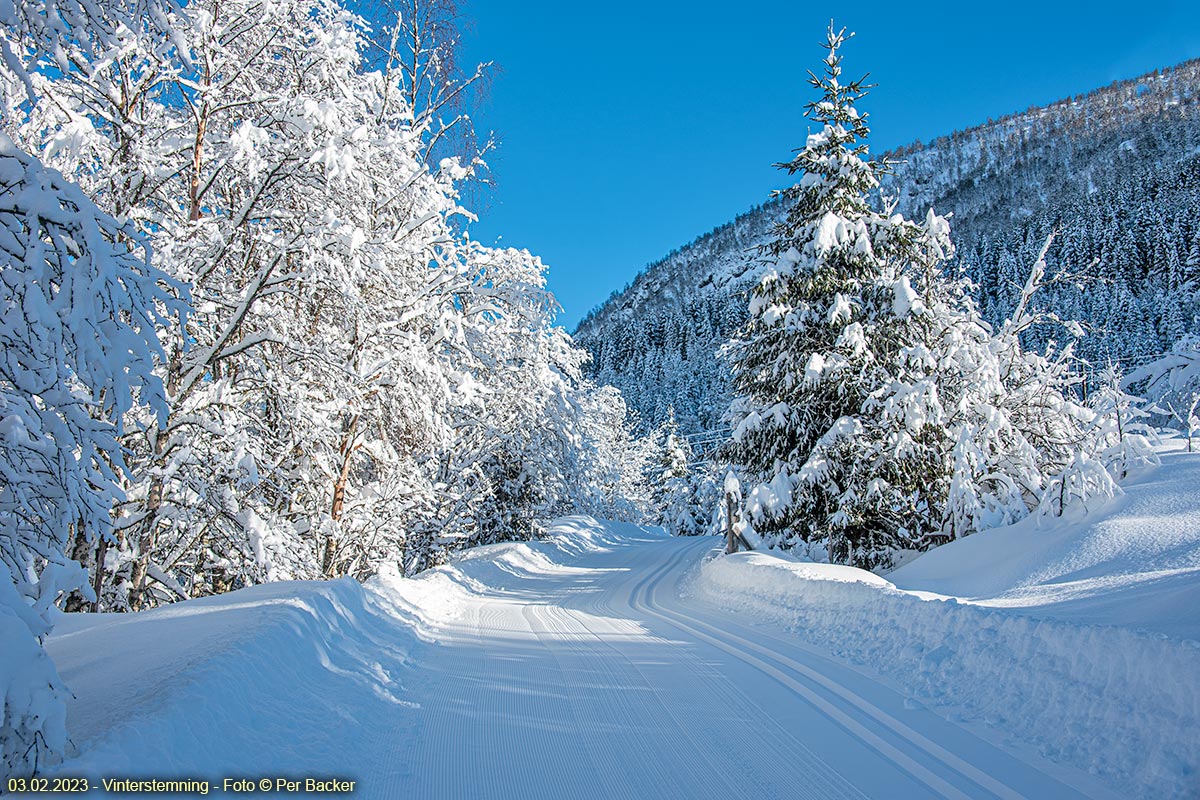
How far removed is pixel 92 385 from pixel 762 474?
13786 millimetres

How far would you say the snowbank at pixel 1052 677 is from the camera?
3674 millimetres

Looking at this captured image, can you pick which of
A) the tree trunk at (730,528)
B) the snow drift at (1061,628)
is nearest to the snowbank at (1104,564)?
the snow drift at (1061,628)

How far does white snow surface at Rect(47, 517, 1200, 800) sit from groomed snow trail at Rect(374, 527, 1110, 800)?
0.8 inches

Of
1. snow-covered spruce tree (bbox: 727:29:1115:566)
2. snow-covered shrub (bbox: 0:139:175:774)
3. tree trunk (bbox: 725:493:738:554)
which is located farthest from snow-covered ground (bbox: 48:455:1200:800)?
tree trunk (bbox: 725:493:738:554)

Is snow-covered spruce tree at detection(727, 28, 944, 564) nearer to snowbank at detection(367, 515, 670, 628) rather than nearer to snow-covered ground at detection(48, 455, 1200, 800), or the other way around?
snow-covered ground at detection(48, 455, 1200, 800)

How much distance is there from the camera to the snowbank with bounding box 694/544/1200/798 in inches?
145

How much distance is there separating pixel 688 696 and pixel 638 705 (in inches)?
19.8

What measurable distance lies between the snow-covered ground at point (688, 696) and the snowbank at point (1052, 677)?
0.06 ft

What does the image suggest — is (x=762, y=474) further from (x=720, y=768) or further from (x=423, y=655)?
(x=720, y=768)

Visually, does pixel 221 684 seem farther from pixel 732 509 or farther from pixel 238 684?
pixel 732 509

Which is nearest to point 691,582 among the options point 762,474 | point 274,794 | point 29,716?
point 762,474

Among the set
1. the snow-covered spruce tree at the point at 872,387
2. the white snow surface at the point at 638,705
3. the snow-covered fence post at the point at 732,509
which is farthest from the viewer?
the snow-covered fence post at the point at 732,509

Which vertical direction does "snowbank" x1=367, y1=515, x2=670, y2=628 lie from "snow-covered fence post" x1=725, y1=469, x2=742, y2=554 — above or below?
below

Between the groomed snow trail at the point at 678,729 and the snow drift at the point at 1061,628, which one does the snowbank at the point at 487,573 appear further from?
the snow drift at the point at 1061,628
